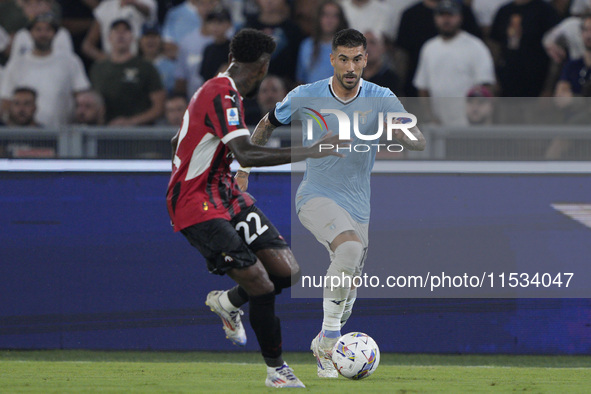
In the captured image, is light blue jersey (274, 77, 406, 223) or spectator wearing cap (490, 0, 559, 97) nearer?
light blue jersey (274, 77, 406, 223)

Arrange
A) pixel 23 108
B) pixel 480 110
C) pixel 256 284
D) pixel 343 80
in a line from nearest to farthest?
pixel 256 284 → pixel 343 80 → pixel 480 110 → pixel 23 108

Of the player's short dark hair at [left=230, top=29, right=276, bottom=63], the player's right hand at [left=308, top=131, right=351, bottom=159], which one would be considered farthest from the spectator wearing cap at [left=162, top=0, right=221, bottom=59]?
the player's right hand at [left=308, top=131, right=351, bottom=159]

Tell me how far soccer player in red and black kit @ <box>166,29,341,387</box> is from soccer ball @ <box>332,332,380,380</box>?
2.15 feet

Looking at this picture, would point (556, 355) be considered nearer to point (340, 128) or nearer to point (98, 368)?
point (340, 128)

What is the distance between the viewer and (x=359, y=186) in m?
6.60

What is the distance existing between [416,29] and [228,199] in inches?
198

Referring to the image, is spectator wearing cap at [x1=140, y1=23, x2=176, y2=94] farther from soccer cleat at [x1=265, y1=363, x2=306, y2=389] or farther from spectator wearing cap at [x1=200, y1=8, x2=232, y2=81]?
soccer cleat at [x1=265, y1=363, x2=306, y2=389]

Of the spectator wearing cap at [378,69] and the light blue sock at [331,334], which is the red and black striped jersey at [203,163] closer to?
the light blue sock at [331,334]

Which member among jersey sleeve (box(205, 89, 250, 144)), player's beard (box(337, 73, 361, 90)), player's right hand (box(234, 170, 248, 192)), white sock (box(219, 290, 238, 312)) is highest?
player's beard (box(337, 73, 361, 90))

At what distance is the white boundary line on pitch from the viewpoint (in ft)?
25.7

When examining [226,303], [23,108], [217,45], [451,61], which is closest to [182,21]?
[217,45]

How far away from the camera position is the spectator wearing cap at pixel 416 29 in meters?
9.77

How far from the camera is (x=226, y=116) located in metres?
5.15

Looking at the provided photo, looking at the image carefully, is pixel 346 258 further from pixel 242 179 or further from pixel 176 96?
pixel 176 96
